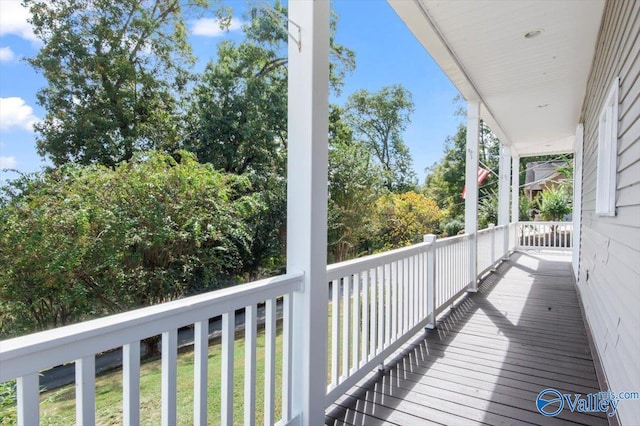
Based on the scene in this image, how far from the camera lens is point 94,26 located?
4570mm

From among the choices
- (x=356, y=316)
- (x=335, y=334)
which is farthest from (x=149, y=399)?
(x=356, y=316)

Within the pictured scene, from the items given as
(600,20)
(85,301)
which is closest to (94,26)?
(85,301)

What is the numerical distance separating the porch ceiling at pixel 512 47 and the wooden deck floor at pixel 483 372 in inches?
113

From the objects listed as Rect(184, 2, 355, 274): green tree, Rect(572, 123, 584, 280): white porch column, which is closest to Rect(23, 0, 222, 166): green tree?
Rect(184, 2, 355, 274): green tree

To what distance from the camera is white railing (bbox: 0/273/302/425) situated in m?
0.88

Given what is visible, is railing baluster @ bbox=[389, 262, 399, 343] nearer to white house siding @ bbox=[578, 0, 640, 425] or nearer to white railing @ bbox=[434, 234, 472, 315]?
white railing @ bbox=[434, 234, 472, 315]

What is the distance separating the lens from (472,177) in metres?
5.02

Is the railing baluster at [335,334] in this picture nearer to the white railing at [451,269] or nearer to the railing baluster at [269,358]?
the railing baluster at [269,358]

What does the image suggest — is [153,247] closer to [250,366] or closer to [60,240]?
[60,240]

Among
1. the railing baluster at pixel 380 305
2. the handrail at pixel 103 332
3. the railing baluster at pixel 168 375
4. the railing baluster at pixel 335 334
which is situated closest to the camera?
the handrail at pixel 103 332

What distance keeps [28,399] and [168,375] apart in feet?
1.36

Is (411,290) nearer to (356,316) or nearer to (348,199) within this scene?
(356,316)

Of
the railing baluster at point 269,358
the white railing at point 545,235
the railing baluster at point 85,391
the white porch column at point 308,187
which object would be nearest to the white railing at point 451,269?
the white porch column at point 308,187

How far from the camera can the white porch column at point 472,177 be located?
4.97m
